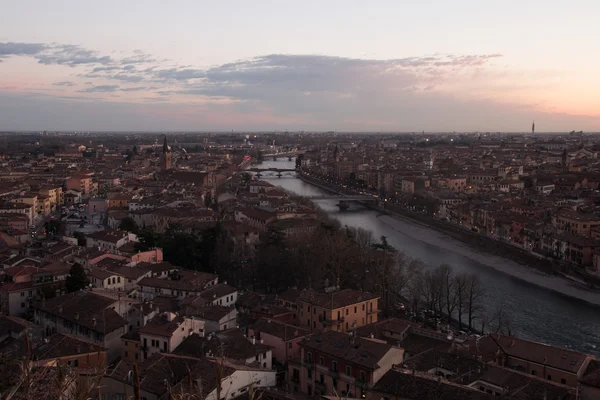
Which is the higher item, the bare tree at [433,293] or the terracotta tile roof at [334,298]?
the terracotta tile roof at [334,298]

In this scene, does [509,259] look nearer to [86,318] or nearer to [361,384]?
[361,384]

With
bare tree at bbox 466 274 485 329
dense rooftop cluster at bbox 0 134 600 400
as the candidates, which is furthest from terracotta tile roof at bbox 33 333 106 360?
bare tree at bbox 466 274 485 329

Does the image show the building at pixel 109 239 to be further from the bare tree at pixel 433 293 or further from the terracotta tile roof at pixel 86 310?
the bare tree at pixel 433 293

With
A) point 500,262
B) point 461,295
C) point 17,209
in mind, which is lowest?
point 500,262

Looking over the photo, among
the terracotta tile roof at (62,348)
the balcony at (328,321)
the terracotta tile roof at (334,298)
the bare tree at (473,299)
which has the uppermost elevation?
the terracotta tile roof at (62,348)

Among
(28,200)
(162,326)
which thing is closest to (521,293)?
(162,326)

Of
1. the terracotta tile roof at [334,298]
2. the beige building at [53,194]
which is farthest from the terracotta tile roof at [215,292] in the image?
the beige building at [53,194]

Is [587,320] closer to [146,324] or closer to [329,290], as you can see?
[329,290]
